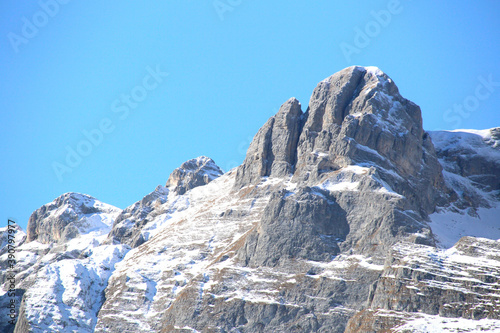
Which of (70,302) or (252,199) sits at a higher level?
(252,199)

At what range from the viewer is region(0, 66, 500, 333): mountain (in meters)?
123

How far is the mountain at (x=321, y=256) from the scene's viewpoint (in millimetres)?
123312

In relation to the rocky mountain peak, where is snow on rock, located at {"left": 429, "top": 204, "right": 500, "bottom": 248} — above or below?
below

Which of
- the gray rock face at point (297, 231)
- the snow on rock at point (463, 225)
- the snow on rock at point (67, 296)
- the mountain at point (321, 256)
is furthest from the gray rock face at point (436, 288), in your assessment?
the snow on rock at point (67, 296)

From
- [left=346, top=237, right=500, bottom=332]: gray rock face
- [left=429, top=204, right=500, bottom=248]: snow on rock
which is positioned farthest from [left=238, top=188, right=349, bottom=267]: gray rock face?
[left=429, top=204, right=500, bottom=248]: snow on rock

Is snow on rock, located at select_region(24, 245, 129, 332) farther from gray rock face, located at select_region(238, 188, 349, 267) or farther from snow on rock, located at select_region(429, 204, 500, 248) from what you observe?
snow on rock, located at select_region(429, 204, 500, 248)

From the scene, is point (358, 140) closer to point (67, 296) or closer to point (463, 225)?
point (463, 225)

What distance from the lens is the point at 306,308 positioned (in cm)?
14050

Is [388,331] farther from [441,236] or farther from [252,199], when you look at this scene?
[252,199]

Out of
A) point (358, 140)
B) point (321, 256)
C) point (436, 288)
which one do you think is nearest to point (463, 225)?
point (358, 140)

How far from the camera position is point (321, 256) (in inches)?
5906

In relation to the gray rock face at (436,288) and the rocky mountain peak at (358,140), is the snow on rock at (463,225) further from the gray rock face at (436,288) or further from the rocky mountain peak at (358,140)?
the gray rock face at (436,288)

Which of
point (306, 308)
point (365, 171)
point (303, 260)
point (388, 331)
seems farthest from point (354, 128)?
point (388, 331)

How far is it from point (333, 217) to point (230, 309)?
30400 millimetres
